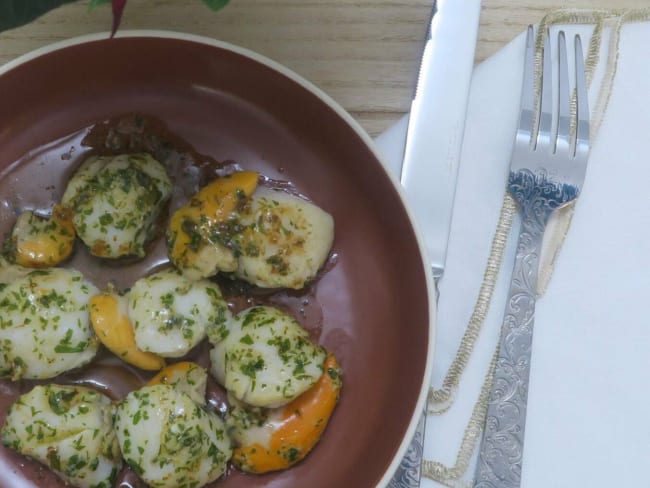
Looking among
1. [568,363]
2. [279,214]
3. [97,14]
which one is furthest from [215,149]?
[568,363]

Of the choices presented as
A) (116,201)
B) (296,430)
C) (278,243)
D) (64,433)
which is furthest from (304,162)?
(64,433)

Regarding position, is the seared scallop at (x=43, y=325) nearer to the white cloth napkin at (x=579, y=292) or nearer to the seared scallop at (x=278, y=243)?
the seared scallop at (x=278, y=243)

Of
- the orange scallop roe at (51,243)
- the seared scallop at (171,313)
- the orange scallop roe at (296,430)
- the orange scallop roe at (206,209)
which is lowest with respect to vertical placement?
the orange scallop roe at (296,430)

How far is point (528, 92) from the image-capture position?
3.63ft

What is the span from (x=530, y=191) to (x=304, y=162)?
330 millimetres

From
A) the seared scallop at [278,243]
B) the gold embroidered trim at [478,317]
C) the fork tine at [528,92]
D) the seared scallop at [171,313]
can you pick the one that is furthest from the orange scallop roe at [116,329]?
the fork tine at [528,92]

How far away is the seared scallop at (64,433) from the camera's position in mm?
946

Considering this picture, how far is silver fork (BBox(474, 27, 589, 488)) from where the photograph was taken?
3.50 ft

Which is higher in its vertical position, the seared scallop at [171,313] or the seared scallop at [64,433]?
the seared scallop at [171,313]

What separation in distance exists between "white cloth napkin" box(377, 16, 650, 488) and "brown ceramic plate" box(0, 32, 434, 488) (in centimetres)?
8

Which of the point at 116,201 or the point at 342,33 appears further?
the point at 342,33

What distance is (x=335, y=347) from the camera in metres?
1.06

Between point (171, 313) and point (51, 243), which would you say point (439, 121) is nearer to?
point (171, 313)

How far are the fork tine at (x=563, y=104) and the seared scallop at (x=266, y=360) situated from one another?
1.51 ft
